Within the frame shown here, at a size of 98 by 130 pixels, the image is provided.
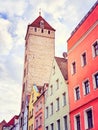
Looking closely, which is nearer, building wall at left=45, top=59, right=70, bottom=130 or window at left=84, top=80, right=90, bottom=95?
window at left=84, top=80, right=90, bottom=95

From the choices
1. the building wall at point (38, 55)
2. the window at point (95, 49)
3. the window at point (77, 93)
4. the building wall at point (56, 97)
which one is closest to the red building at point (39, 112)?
the building wall at point (56, 97)

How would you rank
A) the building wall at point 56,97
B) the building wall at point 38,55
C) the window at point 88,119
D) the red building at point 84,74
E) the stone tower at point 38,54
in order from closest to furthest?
the window at point 88,119
the red building at point 84,74
the building wall at point 56,97
the stone tower at point 38,54
the building wall at point 38,55

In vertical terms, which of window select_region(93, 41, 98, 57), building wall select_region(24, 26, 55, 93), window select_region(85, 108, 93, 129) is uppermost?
building wall select_region(24, 26, 55, 93)

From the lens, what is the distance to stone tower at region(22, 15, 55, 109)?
250 ft

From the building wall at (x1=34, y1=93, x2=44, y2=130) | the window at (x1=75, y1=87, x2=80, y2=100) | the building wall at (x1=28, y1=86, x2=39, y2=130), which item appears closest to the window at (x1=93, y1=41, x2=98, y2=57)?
the window at (x1=75, y1=87, x2=80, y2=100)

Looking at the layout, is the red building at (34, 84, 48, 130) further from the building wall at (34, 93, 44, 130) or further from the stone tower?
the stone tower

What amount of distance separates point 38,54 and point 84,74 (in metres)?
49.7

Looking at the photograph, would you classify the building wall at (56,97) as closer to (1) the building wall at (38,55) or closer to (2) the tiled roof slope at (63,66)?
(2) the tiled roof slope at (63,66)

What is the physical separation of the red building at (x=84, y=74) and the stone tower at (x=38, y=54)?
39071 millimetres

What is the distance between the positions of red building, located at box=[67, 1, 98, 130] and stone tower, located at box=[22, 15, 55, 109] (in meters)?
39.1

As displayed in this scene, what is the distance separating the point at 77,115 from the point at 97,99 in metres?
5.48

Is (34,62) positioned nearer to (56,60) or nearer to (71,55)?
(56,60)

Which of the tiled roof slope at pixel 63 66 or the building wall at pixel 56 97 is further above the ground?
the tiled roof slope at pixel 63 66

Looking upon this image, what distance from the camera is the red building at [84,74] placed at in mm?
29703
